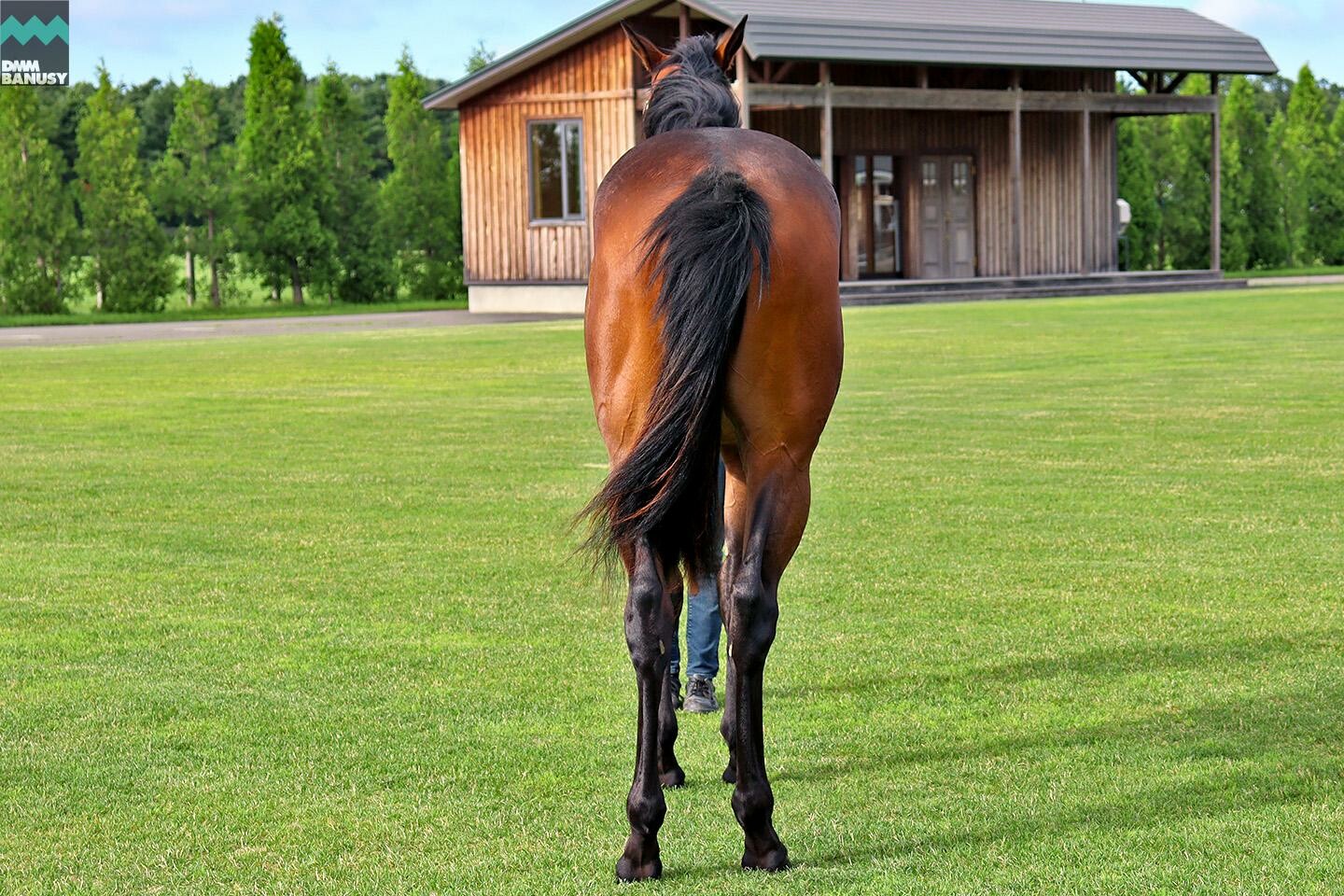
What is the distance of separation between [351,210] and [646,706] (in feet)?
122

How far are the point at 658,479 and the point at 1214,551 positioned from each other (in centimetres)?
480

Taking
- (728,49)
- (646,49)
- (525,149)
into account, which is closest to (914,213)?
(525,149)

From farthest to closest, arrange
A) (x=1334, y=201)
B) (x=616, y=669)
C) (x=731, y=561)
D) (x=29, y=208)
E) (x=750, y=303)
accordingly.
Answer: (x=1334, y=201), (x=29, y=208), (x=616, y=669), (x=731, y=561), (x=750, y=303)

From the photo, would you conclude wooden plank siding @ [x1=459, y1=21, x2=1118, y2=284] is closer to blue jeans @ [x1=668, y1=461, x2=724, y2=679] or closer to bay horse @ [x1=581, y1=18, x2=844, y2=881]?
blue jeans @ [x1=668, y1=461, x2=724, y2=679]

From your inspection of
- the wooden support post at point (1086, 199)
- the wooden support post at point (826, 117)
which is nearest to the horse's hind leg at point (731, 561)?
the wooden support post at point (826, 117)

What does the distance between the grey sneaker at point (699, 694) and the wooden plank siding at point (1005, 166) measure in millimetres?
31684

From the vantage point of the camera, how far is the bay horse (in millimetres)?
4363

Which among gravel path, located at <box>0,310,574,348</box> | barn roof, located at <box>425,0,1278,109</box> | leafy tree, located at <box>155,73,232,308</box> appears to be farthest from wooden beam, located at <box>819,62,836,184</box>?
leafy tree, located at <box>155,73,232,308</box>

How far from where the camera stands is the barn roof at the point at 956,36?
32.7m

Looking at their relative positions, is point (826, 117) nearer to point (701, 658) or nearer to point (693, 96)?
point (701, 658)

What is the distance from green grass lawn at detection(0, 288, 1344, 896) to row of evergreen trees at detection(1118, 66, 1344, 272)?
3167 centimetres

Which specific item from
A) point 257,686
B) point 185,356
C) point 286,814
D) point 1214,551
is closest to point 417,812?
point 286,814

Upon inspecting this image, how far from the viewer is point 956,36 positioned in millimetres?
35094

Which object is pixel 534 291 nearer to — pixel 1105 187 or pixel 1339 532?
pixel 1105 187
